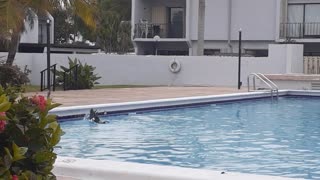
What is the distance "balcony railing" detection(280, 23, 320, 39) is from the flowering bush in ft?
107

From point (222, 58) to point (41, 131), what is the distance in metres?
25.6

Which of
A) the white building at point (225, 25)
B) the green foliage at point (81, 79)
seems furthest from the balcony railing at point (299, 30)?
the green foliage at point (81, 79)

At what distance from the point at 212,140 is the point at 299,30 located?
25.5 metres

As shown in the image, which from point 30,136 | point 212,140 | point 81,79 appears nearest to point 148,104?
point 212,140

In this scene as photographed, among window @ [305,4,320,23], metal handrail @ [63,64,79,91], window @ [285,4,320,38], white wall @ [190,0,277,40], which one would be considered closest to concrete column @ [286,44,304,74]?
window @ [285,4,320,38]

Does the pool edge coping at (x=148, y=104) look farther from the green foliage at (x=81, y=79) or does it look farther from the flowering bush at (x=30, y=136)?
the flowering bush at (x=30, y=136)

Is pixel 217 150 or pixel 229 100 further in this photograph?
pixel 229 100

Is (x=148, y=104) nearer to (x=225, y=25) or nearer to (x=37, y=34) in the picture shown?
(x=225, y=25)

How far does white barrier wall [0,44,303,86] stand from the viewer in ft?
94.7

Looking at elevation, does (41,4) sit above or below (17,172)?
above

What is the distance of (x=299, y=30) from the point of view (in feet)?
119

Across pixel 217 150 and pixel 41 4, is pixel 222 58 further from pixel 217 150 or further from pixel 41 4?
Answer: pixel 217 150

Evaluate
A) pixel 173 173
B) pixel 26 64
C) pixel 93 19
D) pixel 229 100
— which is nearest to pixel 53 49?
pixel 26 64

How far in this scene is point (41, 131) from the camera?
14.4ft
